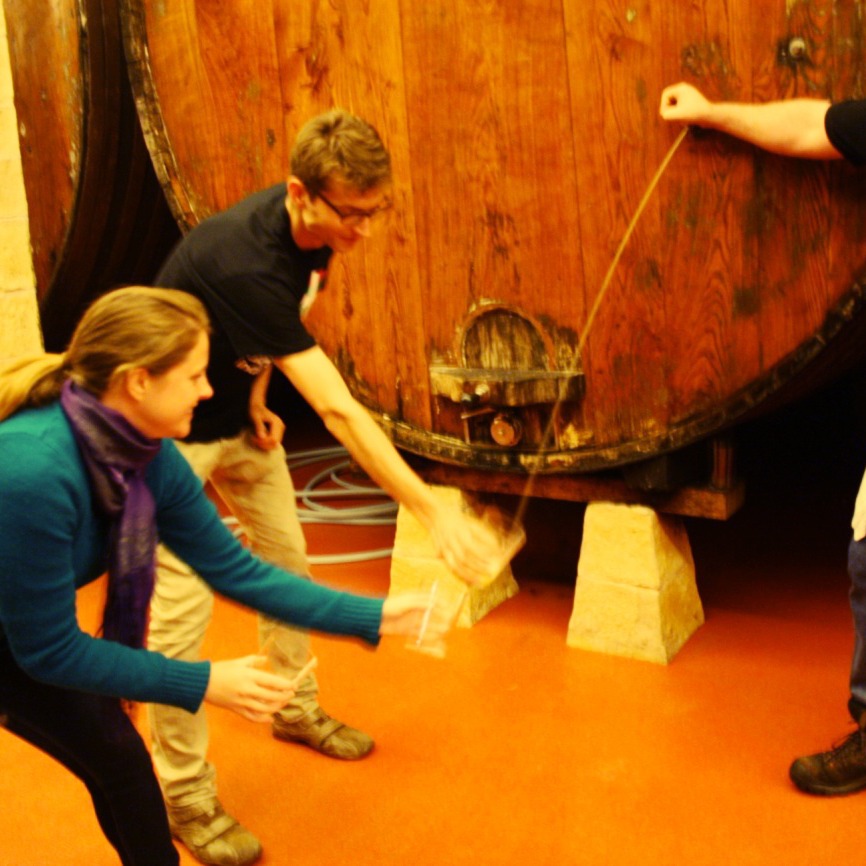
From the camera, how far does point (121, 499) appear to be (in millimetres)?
1493

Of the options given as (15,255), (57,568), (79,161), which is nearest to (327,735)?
(57,568)

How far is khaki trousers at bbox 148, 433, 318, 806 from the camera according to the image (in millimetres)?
2051

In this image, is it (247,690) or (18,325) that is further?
(18,325)

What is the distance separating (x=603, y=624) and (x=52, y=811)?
1.30m

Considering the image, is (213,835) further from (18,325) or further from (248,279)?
(18,325)

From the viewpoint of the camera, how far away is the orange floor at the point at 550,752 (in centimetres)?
198

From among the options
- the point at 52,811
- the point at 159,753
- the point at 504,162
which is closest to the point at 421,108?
the point at 504,162

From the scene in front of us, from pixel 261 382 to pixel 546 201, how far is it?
2.40ft

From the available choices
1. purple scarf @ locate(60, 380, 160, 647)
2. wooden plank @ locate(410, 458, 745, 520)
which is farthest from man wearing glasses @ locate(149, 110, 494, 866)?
wooden plank @ locate(410, 458, 745, 520)

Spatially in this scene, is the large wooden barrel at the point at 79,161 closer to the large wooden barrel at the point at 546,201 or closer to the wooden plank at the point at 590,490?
the large wooden barrel at the point at 546,201

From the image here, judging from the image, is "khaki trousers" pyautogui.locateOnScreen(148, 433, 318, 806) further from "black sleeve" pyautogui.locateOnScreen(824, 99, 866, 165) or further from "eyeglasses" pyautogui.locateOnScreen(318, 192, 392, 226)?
"black sleeve" pyautogui.locateOnScreen(824, 99, 866, 165)

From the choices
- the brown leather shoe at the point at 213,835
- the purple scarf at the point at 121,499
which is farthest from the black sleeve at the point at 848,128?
the brown leather shoe at the point at 213,835

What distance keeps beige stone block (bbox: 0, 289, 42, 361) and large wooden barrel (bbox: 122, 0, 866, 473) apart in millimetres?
580

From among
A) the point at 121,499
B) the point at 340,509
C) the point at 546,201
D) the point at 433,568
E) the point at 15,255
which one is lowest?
the point at 340,509
